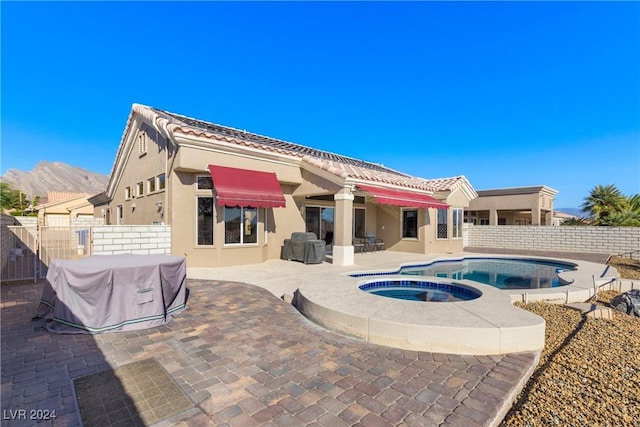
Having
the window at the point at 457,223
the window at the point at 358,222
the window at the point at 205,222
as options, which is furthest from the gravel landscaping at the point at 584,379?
the window at the point at 457,223

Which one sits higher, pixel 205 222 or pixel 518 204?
pixel 518 204

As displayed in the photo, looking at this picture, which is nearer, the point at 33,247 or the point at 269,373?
the point at 269,373

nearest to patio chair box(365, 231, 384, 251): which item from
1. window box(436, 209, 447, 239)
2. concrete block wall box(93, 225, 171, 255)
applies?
window box(436, 209, 447, 239)

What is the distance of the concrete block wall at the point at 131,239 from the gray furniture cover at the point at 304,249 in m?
6.55

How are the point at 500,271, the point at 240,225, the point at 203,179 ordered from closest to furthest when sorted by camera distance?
the point at 203,179, the point at 240,225, the point at 500,271

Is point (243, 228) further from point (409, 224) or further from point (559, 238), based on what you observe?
point (559, 238)

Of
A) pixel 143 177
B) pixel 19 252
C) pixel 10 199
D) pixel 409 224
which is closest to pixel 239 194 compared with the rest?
pixel 143 177

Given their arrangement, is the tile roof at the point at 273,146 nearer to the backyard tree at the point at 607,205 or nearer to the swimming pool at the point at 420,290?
the swimming pool at the point at 420,290

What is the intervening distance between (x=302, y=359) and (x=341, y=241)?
35.4 feet

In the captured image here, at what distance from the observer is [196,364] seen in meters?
5.35

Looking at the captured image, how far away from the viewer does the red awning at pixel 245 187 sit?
14.2 metres

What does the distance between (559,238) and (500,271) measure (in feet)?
40.7

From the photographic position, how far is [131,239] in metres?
13.9

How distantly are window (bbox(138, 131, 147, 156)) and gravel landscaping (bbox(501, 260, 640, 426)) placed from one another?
22.4 metres
